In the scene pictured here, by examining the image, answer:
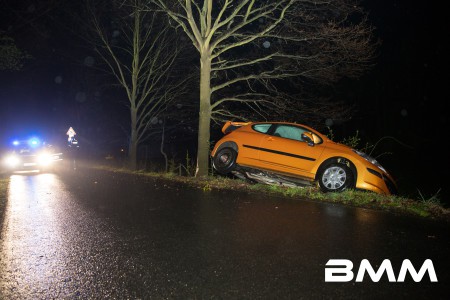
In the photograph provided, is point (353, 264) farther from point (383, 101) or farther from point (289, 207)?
point (383, 101)

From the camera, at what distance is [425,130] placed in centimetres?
4366

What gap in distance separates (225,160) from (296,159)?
7.35 feet

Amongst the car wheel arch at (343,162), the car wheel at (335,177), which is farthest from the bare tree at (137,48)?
the car wheel at (335,177)

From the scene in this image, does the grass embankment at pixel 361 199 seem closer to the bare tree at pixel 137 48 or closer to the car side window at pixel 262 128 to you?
the car side window at pixel 262 128

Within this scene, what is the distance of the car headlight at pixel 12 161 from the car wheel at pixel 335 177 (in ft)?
48.3

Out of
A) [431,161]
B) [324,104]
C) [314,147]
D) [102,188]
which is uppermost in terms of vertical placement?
[324,104]

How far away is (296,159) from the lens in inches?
376

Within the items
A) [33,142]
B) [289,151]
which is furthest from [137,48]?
[289,151]

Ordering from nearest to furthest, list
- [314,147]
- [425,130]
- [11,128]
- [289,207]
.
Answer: [289,207], [314,147], [425,130], [11,128]

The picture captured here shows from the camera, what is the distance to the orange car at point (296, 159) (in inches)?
351

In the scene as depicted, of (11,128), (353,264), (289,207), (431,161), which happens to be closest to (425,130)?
(431,161)

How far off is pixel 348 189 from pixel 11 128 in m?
Answer: 61.4

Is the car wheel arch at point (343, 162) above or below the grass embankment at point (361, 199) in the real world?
above

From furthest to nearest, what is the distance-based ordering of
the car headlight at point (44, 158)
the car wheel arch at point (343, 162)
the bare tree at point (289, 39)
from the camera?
the car headlight at point (44, 158) → the bare tree at point (289, 39) → the car wheel arch at point (343, 162)
